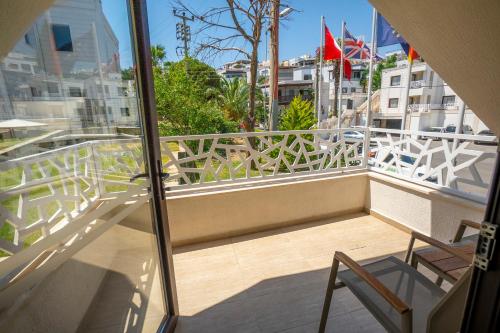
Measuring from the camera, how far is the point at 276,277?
91.3 inches

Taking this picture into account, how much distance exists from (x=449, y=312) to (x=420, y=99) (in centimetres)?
2286

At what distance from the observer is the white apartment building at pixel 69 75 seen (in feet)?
2.66

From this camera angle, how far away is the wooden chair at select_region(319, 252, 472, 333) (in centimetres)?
104

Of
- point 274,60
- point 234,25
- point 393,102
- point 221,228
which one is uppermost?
point 234,25

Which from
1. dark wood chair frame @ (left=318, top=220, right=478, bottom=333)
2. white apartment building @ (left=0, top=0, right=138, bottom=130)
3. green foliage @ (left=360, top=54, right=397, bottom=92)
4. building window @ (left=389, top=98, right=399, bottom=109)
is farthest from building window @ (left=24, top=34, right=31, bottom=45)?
green foliage @ (left=360, top=54, right=397, bottom=92)

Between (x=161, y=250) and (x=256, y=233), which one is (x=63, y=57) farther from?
(x=256, y=233)

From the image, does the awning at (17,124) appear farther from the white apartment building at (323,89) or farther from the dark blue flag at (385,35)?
the white apartment building at (323,89)

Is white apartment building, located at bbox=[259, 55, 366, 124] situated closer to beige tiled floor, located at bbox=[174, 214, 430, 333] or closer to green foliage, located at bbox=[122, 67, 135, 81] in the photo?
beige tiled floor, located at bbox=[174, 214, 430, 333]

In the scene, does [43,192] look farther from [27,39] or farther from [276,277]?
[276,277]

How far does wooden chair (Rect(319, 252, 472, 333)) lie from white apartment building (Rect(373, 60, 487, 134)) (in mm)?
17885

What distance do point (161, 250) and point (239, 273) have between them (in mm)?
991

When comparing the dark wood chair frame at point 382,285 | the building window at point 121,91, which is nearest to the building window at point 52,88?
the building window at point 121,91

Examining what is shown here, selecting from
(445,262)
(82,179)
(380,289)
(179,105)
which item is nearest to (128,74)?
(82,179)

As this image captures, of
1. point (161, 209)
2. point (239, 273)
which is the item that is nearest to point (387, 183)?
point (239, 273)
